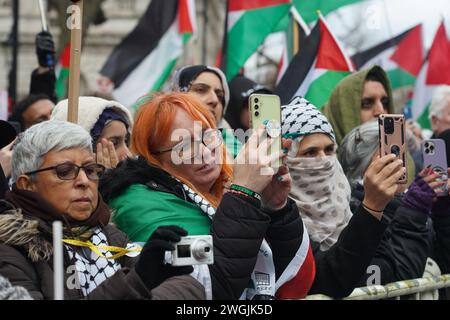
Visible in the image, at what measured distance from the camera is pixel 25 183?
3092 millimetres

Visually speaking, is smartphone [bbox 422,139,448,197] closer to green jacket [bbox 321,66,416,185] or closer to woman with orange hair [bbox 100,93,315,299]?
woman with orange hair [bbox 100,93,315,299]

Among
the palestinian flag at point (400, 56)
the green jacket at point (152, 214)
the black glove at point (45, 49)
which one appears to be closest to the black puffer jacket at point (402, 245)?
the green jacket at point (152, 214)

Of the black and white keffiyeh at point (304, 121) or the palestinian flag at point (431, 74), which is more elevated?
the palestinian flag at point (431, 74)

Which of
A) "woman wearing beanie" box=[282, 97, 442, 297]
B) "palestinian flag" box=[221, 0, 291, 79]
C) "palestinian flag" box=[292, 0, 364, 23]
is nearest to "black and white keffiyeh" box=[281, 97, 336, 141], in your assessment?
"woman wearing beanie" box=[282, 97, 442, 297]

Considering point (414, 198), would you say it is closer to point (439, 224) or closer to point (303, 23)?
point (439, 224)

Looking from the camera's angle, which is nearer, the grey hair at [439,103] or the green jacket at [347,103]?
the green jacket at [347,103]

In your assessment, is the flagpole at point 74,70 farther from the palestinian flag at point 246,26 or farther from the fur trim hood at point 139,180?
the palestinian flag at point 246,26

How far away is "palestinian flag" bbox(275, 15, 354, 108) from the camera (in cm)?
708

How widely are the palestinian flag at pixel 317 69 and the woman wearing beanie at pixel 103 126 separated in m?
2.47

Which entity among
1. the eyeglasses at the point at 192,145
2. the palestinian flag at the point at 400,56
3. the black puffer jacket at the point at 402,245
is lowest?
the black puffer jacket at the point at 402,245

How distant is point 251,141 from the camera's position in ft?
10.0

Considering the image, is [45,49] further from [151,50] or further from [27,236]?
[27,236]

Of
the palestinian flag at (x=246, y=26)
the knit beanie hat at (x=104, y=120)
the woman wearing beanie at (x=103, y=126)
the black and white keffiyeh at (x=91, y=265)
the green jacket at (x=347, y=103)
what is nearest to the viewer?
the black and white keffiyeh at (x=91, y=265)

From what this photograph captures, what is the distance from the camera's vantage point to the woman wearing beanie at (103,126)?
175 inches
